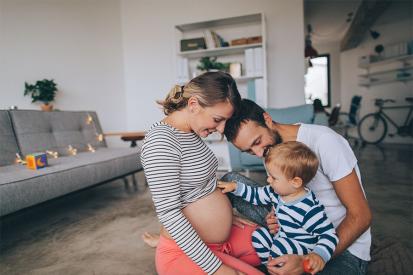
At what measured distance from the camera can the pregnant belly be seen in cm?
93

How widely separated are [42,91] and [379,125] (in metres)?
6.64

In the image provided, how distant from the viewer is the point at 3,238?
1740 mm

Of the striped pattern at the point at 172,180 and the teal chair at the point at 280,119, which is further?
the teal chair at the point at 280,119

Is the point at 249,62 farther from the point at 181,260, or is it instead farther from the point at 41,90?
the point at 181,260

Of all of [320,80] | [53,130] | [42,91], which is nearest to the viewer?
[53,130]

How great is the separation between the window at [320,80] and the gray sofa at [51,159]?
21.8 feet

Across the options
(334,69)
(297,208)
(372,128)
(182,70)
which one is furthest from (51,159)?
(334,69)

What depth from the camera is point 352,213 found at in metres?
0.87

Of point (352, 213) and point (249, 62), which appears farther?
point (249, 62)

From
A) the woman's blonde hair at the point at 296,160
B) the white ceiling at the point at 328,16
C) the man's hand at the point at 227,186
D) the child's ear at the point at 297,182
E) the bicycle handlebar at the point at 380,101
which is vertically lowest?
the man's hand at the point at 227,186

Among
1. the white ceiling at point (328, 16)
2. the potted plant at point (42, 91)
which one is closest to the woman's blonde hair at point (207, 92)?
the potted plant at point (42, 91)

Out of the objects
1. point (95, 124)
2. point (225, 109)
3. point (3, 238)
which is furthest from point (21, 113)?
point (225, 109)

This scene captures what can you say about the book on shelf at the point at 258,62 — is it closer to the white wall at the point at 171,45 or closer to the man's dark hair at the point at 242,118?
the white wall at the point at 171,45

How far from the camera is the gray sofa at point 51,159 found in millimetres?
1569
